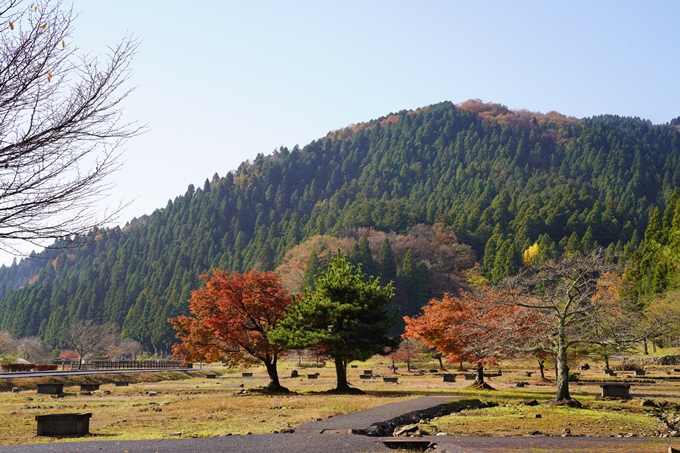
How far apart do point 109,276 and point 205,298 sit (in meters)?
117

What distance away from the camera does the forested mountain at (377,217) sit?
109 metres

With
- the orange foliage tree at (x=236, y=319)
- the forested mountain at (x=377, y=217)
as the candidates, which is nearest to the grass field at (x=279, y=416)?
the orange foliage tree at (x=236, y=319)

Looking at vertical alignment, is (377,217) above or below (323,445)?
above

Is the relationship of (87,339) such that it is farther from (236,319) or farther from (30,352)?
(236,319)

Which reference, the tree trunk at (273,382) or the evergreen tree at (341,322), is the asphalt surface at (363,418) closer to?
the evergreen tree at (341,322)

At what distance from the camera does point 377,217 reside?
124m

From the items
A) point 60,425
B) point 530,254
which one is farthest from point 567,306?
point 530,254

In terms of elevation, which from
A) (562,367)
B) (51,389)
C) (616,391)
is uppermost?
(562,367)

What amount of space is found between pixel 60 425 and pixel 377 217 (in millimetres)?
109185

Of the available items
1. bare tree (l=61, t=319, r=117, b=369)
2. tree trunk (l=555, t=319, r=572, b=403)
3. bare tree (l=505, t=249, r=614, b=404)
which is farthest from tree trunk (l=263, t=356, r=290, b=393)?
bare tree (l=61, t=319, r=117, b=369)

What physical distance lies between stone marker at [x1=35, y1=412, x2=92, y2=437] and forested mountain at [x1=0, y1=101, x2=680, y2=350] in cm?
7019

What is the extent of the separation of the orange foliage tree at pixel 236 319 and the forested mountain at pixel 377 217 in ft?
175

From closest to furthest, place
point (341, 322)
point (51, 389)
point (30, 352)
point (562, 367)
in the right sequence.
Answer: point (562, 367) → point (341, 322) → point (51, 389) → point (30, 352)

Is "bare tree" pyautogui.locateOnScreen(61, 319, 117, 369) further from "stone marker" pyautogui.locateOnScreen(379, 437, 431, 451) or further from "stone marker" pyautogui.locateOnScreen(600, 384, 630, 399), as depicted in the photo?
"stone marker" pyautogui.locateOnScreen(379, 437, 431, 451)
